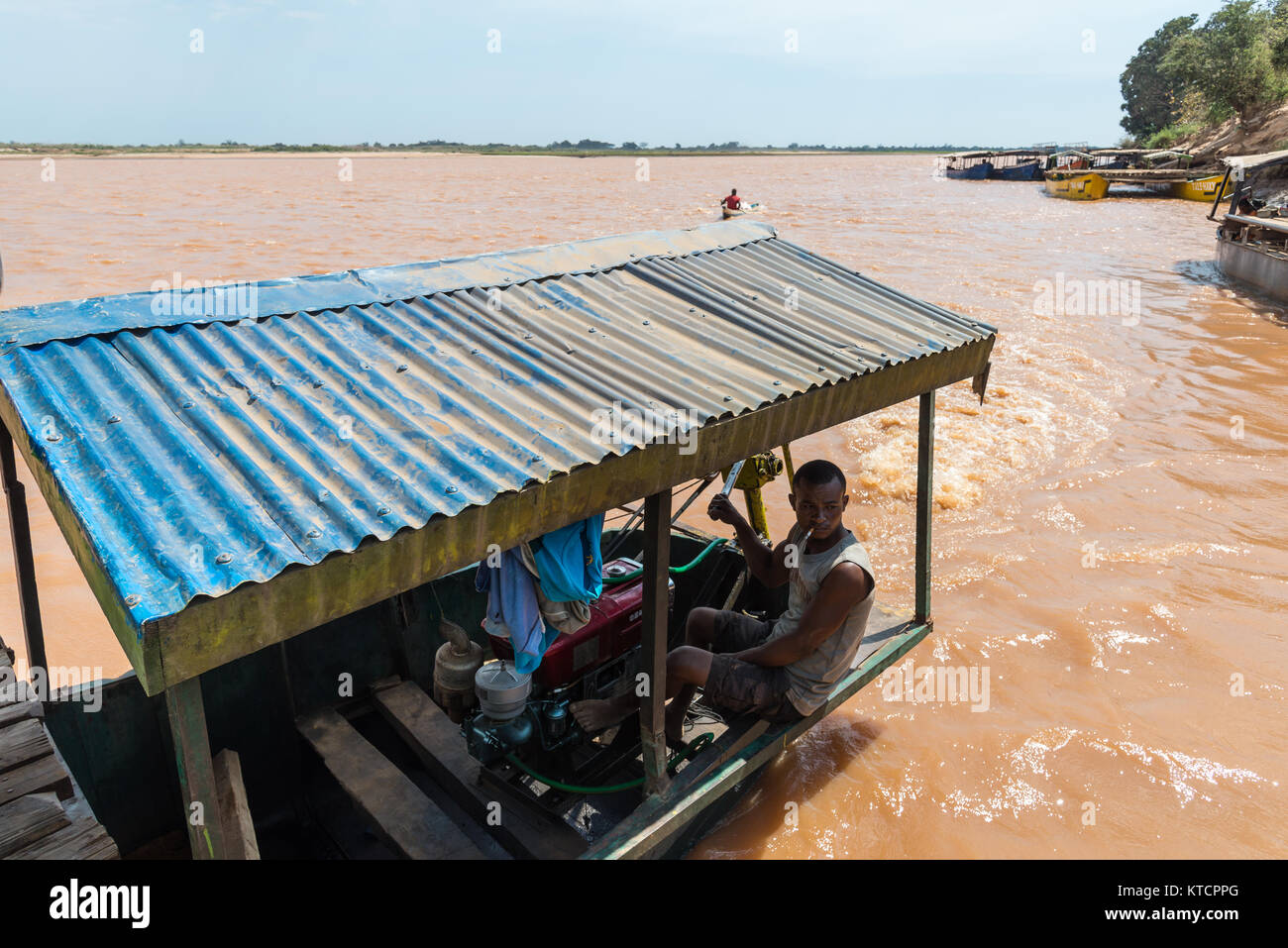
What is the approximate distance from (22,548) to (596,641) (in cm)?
247

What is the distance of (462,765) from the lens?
397 cm

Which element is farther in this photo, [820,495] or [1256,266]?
[1256,266]

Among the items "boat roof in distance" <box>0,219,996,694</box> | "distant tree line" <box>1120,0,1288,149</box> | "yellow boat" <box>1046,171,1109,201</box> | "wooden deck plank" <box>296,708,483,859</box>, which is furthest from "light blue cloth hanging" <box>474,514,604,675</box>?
"distant tree line" <box>1120,0,1288,149</box>

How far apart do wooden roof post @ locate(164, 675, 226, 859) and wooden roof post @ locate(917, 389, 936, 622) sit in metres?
3.68

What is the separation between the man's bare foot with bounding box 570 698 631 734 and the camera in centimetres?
372

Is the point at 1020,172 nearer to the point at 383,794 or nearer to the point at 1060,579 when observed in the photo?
the point at 1060,579

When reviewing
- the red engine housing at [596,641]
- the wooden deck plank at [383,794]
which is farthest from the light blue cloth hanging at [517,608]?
the wooden deck plank at [383,794]

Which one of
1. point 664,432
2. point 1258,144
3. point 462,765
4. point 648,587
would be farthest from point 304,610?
point 1258,144

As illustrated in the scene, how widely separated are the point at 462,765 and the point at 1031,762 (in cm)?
350

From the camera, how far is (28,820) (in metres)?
2.86

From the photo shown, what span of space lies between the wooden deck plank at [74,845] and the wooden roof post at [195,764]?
0.71 m

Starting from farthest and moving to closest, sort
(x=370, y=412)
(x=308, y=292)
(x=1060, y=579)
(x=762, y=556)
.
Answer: (x=1060, y=579) < (x=762, y=556) < (x=308, y=292) < (x=370, y=412)

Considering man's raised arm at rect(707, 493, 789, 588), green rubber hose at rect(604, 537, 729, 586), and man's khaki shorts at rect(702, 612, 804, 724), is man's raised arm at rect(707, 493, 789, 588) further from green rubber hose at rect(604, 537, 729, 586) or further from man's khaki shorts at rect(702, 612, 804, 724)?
man's khaki shorts at rect(702, 612, 804, 724)

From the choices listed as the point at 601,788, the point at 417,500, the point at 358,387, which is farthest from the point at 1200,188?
the point at 417,500
